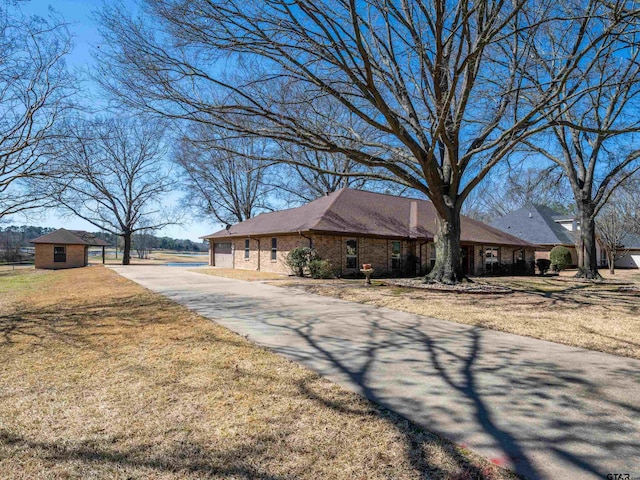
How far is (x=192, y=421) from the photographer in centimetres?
307

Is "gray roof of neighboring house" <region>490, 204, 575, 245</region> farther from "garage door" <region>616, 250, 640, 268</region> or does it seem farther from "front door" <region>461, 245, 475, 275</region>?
"front door" <region>461, 245, 475, 275</region>

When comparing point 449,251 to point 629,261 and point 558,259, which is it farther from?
point 629,261

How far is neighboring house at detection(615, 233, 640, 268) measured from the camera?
38.5 metres

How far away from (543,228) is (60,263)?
138 feet

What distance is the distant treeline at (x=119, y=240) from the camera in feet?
176

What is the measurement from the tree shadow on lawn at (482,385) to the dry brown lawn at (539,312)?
623 mm

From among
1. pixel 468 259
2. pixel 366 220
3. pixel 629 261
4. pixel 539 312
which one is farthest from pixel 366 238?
pixel 629 261

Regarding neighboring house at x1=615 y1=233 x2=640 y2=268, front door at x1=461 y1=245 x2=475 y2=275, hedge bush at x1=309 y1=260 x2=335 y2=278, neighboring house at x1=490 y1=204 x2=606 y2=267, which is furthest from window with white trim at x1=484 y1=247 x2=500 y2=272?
neighboring house at x1=615 y1=233 x2=640 y2=268

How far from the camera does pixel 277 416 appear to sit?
316cm

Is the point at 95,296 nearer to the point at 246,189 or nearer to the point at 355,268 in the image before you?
the point at 355,268

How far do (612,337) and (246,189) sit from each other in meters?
33.8

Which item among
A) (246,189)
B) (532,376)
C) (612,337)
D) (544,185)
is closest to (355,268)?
(544,185)

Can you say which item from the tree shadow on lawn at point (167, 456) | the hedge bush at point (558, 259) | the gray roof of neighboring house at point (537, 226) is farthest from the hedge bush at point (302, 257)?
the gray roof of neighboring house at point (537, 226)

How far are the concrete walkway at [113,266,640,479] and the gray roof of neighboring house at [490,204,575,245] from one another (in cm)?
3044
